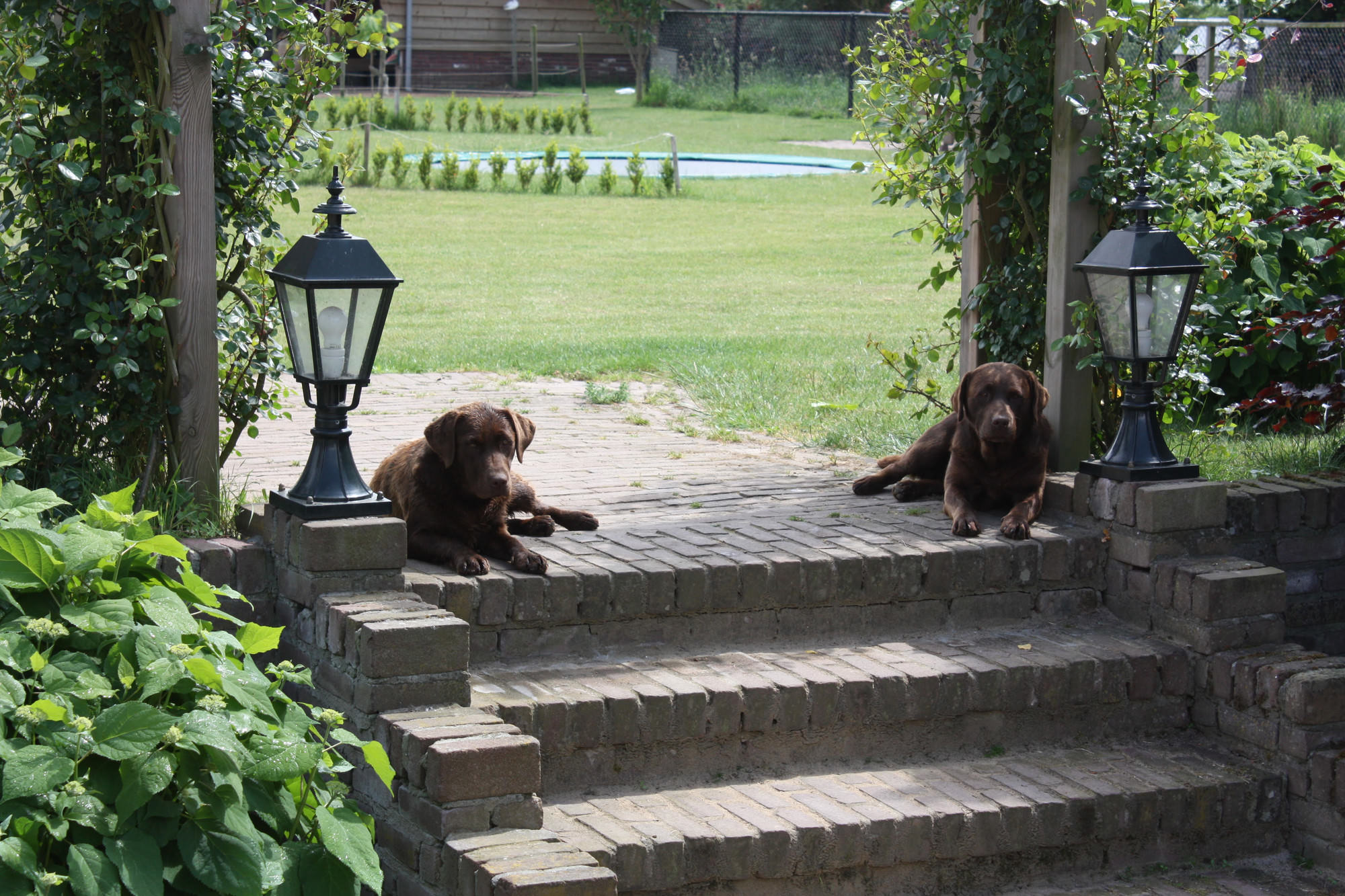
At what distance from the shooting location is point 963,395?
233 inches

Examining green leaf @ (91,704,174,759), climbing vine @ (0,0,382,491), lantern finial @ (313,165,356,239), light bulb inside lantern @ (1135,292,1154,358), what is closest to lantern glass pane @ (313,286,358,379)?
lantern finial @ (313,165,356,239)

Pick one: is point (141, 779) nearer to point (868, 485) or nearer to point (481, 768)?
point (481, 768)

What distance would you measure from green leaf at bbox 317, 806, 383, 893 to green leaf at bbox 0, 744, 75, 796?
1.96 feet

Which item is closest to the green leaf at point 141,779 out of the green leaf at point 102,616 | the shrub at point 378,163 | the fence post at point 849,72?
the green leaf at point 102,616

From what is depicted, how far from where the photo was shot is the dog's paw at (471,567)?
4.88 meters

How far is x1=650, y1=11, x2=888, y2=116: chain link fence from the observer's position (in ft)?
116

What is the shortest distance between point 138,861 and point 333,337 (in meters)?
1.90

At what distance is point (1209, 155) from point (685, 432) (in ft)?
9.76

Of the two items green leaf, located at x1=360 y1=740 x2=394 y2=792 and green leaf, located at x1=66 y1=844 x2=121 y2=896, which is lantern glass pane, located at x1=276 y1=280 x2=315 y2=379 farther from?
green leaf, located at x1=66 y1=844 x2=121 y2=896

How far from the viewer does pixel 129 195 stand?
5.08m

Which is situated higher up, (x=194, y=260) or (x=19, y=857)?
(x=194, y=260)

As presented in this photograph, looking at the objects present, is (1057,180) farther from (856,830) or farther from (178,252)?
(178,252)

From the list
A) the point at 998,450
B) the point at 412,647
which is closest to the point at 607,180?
the point at 998,450

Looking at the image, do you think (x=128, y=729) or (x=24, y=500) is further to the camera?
(x=24, y=500)
